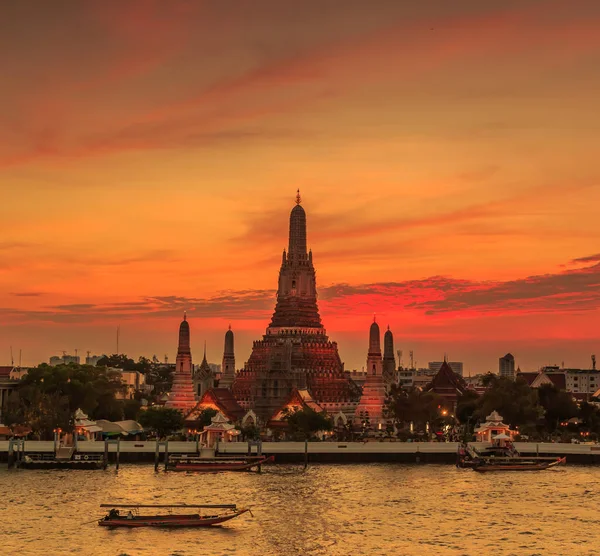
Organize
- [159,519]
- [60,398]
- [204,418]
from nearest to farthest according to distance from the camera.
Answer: [159,519] → [60,398] → [204,418]

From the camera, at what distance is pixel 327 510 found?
83.1 m

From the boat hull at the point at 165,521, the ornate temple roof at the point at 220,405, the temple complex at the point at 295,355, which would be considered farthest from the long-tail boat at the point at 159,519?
the temple complex at the point at 295,355

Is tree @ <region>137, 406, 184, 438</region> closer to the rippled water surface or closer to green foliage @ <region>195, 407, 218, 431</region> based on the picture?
green foliage @ <region>195, 407, 218, 431</region>

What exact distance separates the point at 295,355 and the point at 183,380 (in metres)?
16.7

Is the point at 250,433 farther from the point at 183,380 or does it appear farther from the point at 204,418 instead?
the point at 183,380

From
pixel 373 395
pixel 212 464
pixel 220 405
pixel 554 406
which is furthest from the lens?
pixel 373 395

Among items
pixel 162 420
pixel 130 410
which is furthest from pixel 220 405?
pixel 162 420

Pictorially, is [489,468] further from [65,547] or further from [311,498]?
[65,547]

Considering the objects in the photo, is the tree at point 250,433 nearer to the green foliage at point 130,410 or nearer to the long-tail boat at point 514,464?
the green foliage at point 130,410

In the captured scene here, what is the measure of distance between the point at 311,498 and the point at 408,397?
72.2 meters

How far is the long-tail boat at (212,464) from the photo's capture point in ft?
349

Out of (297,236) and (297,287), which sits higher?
(297,236)

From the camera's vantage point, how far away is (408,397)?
524ft

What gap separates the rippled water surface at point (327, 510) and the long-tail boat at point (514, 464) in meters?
0.98
